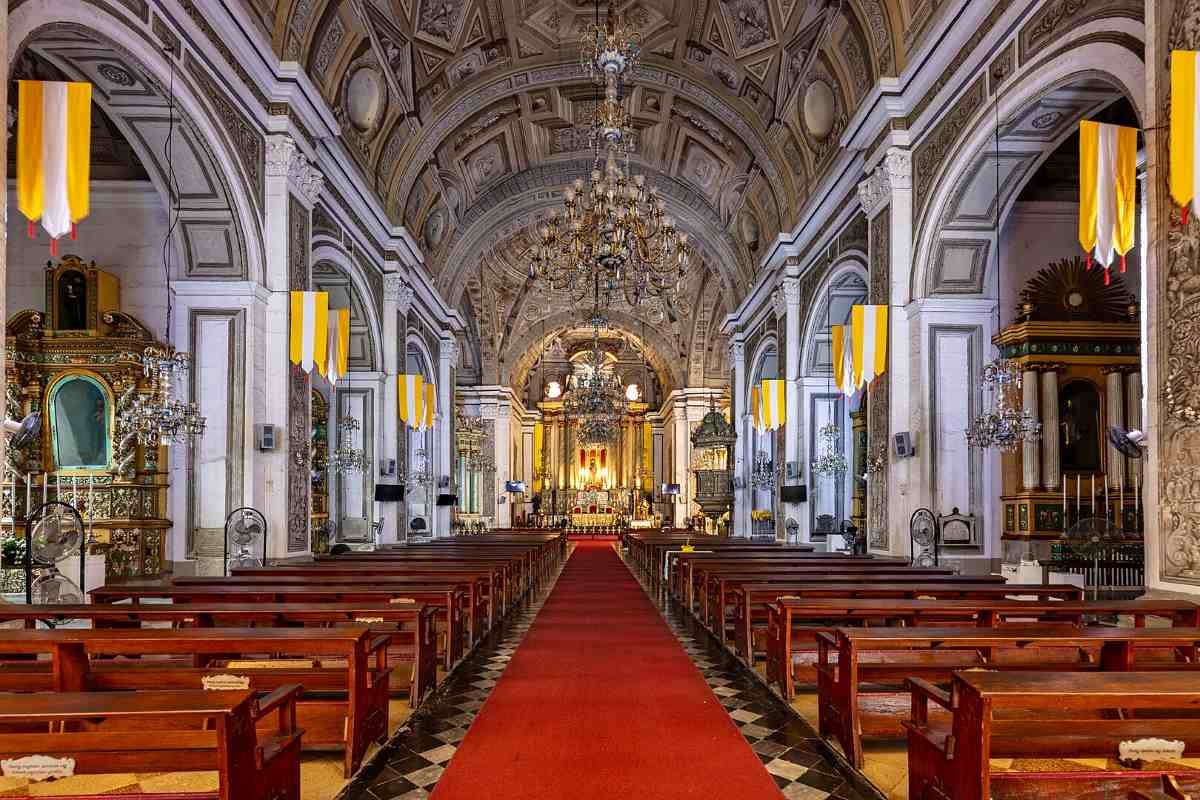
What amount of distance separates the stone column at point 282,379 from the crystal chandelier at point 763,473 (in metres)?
10.7

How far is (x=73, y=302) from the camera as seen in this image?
1091 centimetres

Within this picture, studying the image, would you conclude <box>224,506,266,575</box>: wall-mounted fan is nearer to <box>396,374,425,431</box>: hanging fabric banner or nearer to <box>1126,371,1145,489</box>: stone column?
<box>396,374,425,431</box>: hanging fabric banner

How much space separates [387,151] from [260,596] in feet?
38.0

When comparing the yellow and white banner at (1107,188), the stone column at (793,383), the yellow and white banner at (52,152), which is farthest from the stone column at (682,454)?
the yellow and white banner at (52,152)

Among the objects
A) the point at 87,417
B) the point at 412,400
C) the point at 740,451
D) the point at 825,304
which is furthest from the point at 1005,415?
the point at 740,451

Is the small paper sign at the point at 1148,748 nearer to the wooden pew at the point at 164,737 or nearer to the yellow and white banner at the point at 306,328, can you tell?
the wooden pew at the point at 164,737

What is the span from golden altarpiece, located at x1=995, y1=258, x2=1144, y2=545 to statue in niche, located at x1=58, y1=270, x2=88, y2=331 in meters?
10.9

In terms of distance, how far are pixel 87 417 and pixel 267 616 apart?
6.82 m

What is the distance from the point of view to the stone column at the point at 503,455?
3147cm

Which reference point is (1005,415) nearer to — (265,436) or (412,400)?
(265,436)

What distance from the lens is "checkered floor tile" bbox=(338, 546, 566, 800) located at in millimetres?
4035

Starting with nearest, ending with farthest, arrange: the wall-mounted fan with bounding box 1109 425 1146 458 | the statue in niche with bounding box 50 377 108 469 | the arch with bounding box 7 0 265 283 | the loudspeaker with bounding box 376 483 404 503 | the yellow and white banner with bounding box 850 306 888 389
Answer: the wall-mounted fan with bounding box 1109 425 1146 458, the arch with bounding box 7 0 265 283, the statue in niche with bounding box 50 377 108 469, the yellow and white banner with bounding box 850 306 888 389, the loudspeaker with bounding box 376 483 404 503

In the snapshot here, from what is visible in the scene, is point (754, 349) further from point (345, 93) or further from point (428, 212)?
point (345, 93)

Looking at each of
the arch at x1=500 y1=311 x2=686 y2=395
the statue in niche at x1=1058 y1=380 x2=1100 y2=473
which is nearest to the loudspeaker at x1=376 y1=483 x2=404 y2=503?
the statue in niche at x1=1058 y1=380 x2=1100 y2=473
